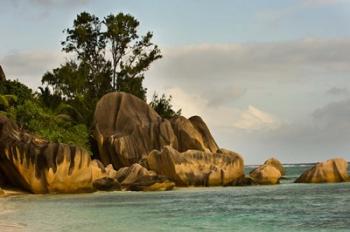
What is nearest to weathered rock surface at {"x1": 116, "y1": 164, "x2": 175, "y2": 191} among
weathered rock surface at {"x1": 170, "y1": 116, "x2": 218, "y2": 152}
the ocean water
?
the ocean water

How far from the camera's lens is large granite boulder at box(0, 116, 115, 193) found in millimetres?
30141

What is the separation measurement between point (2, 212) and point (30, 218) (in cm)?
231

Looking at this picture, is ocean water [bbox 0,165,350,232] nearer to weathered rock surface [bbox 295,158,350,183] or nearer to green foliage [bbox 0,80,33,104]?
weathered rock surface [bbox 295,158,350,183]

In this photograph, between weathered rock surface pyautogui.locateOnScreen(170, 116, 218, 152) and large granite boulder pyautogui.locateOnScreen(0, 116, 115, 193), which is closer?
large granite boulder pyautogui.locateOnScreen(0, 116, 115, 193)

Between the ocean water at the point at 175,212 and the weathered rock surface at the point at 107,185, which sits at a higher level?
the weathered rock surface at the point at 107,185

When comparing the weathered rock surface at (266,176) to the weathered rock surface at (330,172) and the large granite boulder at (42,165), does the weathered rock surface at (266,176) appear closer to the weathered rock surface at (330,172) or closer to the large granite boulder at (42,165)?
the weathered rock surface at (330,172)

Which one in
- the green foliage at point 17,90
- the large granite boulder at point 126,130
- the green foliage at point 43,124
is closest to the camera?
the green foliage at point 43,124

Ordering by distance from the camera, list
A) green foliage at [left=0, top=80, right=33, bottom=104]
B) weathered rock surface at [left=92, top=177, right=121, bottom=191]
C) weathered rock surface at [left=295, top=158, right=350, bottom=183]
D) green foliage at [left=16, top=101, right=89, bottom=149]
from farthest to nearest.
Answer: weathered rock surface at [left=295, top=158, right=350, bottom=183] < green foliage at [left=0, top=80, right=33, bottom=104] < green foliage at [left=16, top=101, right=89, bottom=149] < weathered rock surface at [left=92, top=177, right=121, bottom=191]

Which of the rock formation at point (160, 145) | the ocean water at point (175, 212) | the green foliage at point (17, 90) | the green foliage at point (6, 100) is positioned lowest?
the ocean water at point (175, 212)

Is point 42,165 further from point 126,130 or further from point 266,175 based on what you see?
point 266,175

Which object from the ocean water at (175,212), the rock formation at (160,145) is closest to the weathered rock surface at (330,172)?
the rock formation at (160,145)

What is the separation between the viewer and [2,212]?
2088cm

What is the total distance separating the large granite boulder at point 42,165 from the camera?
30.1 m

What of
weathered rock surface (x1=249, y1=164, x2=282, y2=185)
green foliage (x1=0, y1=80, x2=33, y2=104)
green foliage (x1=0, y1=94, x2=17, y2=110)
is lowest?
weathered rock surface (x1=249, y1=164, x2=282, y2=185)
